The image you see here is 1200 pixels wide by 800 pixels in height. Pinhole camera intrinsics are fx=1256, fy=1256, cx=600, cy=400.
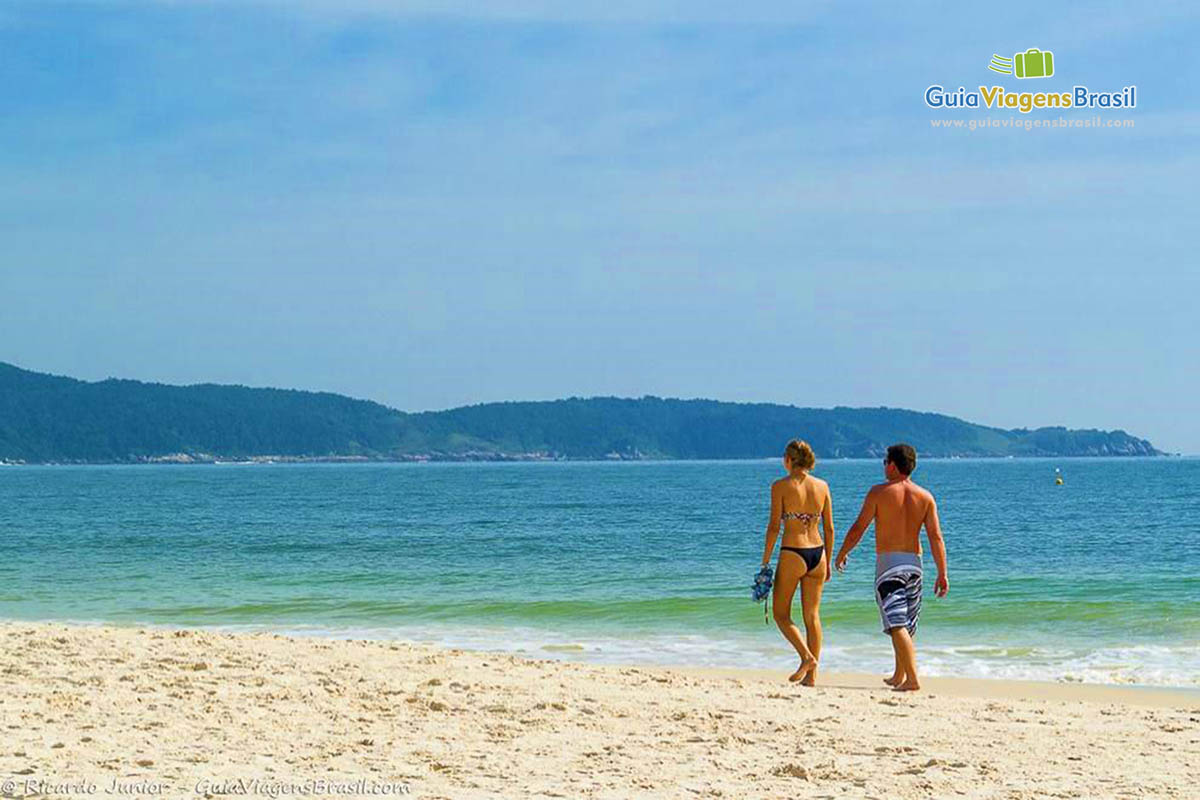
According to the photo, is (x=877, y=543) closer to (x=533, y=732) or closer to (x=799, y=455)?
(x=799, y=455)

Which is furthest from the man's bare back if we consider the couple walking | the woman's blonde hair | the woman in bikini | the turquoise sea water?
the turquoise sea water

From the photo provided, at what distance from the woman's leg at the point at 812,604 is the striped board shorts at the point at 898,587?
46cm

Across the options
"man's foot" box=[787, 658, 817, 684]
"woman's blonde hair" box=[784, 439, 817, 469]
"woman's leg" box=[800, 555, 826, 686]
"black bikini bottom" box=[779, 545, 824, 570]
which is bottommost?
"man's foot" box=[787, 658, 817, 684]

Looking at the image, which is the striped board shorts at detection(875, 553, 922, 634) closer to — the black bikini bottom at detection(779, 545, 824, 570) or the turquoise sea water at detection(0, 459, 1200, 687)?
the black bikini bottom at detection(779, 545, 824, 570)

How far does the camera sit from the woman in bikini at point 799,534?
9.27 m

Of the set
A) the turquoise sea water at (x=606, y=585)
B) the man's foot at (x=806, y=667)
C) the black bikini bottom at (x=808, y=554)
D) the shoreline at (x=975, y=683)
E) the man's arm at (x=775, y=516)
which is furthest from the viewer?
the turquoise sea water at (x=606, y=585)

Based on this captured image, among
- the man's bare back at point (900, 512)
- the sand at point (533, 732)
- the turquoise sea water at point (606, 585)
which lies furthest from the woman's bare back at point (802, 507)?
the turquoise sea water at point (606, 585)

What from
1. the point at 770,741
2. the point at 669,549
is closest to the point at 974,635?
the point at 770,741

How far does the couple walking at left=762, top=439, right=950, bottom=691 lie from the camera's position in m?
8.96

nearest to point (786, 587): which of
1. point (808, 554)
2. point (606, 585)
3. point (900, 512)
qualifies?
point (808, 554)

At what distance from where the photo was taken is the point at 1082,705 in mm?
Result: 9078

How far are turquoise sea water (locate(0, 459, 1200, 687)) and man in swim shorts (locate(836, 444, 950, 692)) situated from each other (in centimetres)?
294

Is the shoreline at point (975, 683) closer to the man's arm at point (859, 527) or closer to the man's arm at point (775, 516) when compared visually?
the man's arm at point (859, 527)

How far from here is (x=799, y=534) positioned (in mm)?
9383
